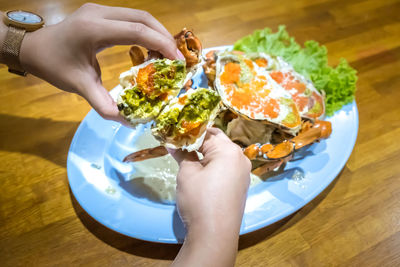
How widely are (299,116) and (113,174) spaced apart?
103cm

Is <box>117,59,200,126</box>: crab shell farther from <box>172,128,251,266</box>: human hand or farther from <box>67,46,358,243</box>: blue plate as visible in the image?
<box>67,46,358,243</box>: blue plate

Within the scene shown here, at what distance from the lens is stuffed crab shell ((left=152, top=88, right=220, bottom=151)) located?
1083 millimetres

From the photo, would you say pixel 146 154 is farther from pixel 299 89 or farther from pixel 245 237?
pixel 299 89

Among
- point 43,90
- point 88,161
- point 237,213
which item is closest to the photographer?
point 237,213

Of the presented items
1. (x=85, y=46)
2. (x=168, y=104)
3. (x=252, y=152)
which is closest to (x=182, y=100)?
(x=168, y=104)

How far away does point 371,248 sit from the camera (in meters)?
1.38

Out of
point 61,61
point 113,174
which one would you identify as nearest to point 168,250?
point 113,174

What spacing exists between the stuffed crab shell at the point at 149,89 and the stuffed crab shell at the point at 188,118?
4 centimetres

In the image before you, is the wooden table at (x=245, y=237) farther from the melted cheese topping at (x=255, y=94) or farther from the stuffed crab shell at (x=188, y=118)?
the stuffed crab shell at (x=188, y=118)

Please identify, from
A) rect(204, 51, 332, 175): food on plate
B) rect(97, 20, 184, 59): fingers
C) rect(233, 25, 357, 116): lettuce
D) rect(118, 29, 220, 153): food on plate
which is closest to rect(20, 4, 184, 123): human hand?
rect(97, 20, 184, 59): fingers

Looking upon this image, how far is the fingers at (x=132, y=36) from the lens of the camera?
1.16 m

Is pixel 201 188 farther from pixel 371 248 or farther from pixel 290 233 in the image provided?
pixel 371 248

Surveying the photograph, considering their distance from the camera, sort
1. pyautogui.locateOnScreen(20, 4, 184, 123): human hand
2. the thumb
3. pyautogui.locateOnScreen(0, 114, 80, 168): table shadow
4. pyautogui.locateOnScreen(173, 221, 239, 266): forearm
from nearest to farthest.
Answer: pyautogui.locateOnScreen(173, 221, 239, 266): forearm, the thumb, pyautogui.locateOnScreen(20, 4, 184, 123): human hand, pyautogui.locateOnScreen(0, 114, 80, 168): table shadow

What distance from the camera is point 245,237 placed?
54.4 inches
